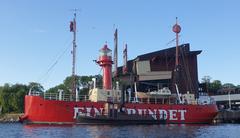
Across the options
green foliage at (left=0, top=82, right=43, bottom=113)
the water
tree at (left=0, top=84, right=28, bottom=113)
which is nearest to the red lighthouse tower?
the water

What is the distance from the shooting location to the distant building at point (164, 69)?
6506cm

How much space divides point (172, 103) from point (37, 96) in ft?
62.6

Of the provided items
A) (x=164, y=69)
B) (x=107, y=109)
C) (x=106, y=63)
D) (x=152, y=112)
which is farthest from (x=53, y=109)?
(x=164, y=69)

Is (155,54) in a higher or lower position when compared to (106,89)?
higher

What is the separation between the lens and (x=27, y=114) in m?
49.4

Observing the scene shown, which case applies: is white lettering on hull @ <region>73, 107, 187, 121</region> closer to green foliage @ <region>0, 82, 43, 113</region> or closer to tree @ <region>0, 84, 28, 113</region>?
green foliage @ <region>0, 82, 43, 113</region>

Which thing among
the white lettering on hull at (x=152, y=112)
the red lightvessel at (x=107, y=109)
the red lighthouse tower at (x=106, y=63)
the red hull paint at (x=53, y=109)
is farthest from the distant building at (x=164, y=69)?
the red hull paint at (x=53, y=109)

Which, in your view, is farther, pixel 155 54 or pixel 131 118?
pixel 155 54

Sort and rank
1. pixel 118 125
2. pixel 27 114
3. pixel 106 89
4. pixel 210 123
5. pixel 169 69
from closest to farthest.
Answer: pixel 118 125 → pixel 27 114 → pixel 106 89 → pixel 210 123 → pixel 169 69

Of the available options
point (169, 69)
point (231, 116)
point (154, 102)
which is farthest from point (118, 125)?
point (231, 116)

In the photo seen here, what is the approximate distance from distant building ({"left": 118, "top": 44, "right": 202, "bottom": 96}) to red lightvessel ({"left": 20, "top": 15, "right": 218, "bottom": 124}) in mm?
9439

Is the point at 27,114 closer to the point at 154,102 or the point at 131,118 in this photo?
the point at 131,118

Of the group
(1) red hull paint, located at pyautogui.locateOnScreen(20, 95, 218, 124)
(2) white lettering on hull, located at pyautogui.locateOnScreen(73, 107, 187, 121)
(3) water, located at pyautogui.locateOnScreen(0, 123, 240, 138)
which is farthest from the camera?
(2) white lettering on hull, located at pyautogui.locateOnScreen(73, 107, 187, 121)

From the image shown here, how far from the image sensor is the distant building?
65.1 m
